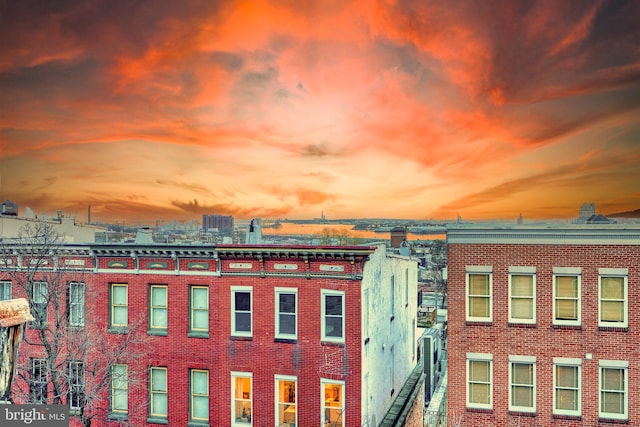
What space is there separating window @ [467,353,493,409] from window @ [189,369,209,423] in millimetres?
10161

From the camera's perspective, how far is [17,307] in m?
4.48

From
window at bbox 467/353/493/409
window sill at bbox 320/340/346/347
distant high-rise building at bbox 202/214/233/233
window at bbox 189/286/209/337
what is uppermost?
distant high-rise building at bbox 202/214/233/233

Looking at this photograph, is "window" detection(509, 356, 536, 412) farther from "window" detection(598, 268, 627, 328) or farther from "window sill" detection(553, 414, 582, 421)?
"window" detection(598, 268, 627, 328)

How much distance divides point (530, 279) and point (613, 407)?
4928 millimetres

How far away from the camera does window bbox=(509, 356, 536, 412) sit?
18062mm

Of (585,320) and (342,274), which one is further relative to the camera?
(342,274)

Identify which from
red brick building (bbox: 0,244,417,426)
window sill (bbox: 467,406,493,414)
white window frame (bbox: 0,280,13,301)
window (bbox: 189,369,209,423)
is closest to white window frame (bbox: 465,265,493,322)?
window sill (bbox: 467,406,493,414)

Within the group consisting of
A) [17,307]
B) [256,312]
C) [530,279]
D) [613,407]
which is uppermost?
[17,307]

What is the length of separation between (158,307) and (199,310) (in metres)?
1.80

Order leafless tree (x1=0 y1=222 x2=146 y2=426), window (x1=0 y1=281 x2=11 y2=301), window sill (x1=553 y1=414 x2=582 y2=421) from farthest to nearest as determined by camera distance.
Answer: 1. window (x1=0 y1=281 x2=11 y2=301)
2. leafless tree (x1=0 y1=222 x2=146 y2=426)
3. window sill (x1=553 y1=414 x2=582 y2=421)

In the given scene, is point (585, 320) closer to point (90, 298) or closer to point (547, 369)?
point (547, 369)

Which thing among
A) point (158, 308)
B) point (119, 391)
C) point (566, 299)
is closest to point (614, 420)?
point (566, 299)

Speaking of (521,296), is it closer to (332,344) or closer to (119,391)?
(332,344)

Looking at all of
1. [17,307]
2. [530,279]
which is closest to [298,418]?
[530,279]
